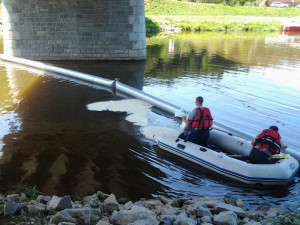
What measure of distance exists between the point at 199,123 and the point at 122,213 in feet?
14.3

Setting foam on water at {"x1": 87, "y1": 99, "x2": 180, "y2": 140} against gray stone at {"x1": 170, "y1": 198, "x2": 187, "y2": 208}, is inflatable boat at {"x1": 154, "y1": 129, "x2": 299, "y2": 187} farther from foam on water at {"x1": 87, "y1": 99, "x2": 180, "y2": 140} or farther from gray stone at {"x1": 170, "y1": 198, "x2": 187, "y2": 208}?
gray stone at {"x1": 170, "y1": 198, "x2": 187, "y2": 208}

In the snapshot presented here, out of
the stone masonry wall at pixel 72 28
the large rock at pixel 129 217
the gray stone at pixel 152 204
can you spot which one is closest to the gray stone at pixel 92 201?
the large rock at pixel 129 217

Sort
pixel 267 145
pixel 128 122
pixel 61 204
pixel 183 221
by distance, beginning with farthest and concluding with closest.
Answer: pixel 128 122 → pixel 267 145 → pixel 61 204 → pixel 183 221

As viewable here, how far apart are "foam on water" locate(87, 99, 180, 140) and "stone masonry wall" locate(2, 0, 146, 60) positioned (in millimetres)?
9870

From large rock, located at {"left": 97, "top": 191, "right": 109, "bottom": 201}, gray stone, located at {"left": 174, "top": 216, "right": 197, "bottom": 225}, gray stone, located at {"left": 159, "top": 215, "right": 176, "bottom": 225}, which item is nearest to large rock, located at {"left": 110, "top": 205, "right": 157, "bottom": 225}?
gray stone, located at {"left": 159, "top": 215, "right": 176, "bottom": 225}

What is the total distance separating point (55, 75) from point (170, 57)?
10706 millimetres

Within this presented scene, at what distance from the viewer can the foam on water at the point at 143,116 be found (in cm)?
1124

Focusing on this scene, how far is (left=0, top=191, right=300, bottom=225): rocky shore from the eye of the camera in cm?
498

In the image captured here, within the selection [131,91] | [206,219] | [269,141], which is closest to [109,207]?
[206,219]

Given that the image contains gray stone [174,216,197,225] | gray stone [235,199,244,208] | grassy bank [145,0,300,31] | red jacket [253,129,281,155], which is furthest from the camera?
grassy bank [145,0,300,31]

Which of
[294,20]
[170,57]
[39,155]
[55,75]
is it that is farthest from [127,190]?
[294,20]

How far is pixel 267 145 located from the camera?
26.5ft

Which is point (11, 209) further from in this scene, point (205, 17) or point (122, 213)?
point (205, 17)

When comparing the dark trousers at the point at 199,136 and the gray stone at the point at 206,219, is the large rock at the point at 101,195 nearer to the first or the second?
the gray stone at the point at 206,219
